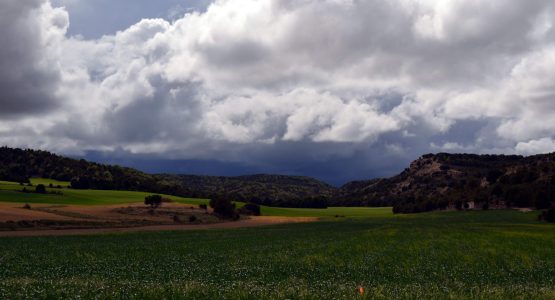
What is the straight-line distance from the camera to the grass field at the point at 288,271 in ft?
59.9

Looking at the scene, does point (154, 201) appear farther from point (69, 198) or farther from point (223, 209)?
point (69, 198)

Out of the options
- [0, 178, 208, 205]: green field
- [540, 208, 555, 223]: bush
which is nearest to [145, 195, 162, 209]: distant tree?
[0, 178, 208, 205]: green field

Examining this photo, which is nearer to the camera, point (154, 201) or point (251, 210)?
point (154, 201)

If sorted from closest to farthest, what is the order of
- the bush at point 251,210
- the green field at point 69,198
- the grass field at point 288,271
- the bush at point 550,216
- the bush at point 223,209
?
the grass field at point 288,271 → the bush at point 550,216 → the green field at point 69,198 → the bush at point 223,209 → the bush at point 251,210

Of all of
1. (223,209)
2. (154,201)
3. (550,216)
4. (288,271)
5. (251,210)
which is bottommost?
(251,210)

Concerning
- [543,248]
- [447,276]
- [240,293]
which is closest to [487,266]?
[447,276]

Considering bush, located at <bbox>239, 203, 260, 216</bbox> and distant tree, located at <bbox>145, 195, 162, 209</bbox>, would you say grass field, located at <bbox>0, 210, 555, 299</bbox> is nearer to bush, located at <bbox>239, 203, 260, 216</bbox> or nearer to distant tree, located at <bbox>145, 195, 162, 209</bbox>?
distant tree, located at <bbox>145, 195, 162, 209</bbox>

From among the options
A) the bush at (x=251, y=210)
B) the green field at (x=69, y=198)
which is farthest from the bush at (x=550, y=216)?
the green field at (x=69, y=198)

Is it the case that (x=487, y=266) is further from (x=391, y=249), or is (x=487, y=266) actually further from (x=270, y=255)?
(x=270, y=255)

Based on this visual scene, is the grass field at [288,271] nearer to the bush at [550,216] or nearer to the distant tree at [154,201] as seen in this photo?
the bush at [550,216]

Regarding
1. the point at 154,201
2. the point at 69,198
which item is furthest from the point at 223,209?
the point at 69,198

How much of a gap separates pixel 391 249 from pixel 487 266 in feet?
40.1

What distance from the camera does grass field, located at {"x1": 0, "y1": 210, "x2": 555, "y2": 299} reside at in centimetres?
1827

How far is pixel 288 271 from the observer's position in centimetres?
3164
